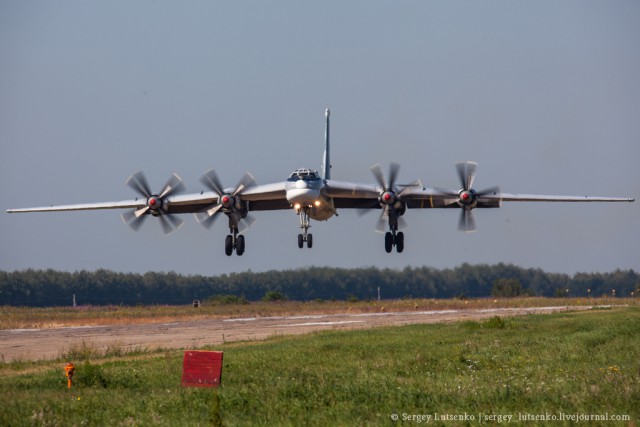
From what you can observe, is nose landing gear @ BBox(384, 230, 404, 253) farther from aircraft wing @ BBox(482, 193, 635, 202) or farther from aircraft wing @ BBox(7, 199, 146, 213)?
aircraft wing @ BBox(7, 199, 146, 213)

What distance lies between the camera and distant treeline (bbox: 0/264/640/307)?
112875 mm

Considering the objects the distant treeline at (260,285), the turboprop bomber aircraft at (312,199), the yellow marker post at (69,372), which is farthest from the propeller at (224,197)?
the distant treeline at (260,285)

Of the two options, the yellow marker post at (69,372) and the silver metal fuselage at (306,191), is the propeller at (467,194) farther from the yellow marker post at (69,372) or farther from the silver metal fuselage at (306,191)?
the yellow marker post at (69,372)

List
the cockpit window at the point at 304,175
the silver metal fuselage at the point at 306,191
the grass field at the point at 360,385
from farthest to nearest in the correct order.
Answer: the cockpit window at the point at 304,175
the silver metal fuselage at the point at 306,191
the grass field at the point at 360,385

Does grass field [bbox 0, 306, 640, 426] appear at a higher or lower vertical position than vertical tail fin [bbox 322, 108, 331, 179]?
lower

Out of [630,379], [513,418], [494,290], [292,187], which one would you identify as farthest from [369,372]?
[494,290]

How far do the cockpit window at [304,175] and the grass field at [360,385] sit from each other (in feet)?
43.3

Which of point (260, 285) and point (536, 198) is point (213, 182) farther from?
point (260, 285)

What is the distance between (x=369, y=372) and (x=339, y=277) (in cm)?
9303

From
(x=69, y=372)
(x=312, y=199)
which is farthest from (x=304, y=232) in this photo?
(x=69, y=372)

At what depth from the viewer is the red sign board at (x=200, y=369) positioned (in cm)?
1931

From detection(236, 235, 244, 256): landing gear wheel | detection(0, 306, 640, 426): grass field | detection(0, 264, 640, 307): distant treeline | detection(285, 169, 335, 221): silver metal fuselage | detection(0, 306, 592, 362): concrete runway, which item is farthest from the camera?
detection(0, 264, 640, 307): distant treeline

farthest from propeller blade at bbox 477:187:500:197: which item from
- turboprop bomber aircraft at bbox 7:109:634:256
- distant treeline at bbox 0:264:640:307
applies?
distant treeline at bbox 0:264:640:307

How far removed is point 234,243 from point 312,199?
7.05 m
